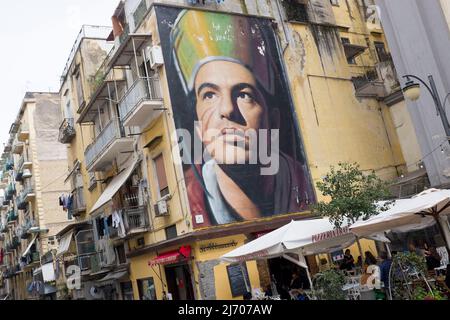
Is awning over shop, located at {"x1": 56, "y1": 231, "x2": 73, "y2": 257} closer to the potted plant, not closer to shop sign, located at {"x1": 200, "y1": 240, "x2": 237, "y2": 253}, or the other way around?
shop sign, located at {"x1": 200, "y1": 240, "x2": 237, "y2": 253}

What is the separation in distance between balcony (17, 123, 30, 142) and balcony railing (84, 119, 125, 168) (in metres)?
19.3

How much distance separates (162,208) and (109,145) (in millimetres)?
4734

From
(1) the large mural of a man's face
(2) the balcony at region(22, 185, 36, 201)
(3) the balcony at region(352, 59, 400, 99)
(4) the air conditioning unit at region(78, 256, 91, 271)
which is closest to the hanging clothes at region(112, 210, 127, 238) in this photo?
(1) the large mural of a man's face

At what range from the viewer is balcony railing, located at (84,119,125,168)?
64.8 feet

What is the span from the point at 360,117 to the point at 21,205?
32.1 metres

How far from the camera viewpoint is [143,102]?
53.7ft

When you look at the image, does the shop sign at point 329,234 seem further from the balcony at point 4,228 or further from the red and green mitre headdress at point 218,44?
the balcony at point 4,228

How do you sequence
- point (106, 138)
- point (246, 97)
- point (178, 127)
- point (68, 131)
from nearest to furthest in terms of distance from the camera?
point (178, 127), point (246, 97), point (106, 138), point (68, 131)

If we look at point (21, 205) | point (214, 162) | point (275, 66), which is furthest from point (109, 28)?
point (21, 205)

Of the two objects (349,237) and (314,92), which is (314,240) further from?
(314,92)

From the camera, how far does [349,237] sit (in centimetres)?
1208

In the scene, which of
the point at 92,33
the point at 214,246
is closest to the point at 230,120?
the point at 214,246

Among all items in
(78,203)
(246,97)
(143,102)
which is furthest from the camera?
(78,203)

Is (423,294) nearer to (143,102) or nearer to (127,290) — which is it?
(143,102)
